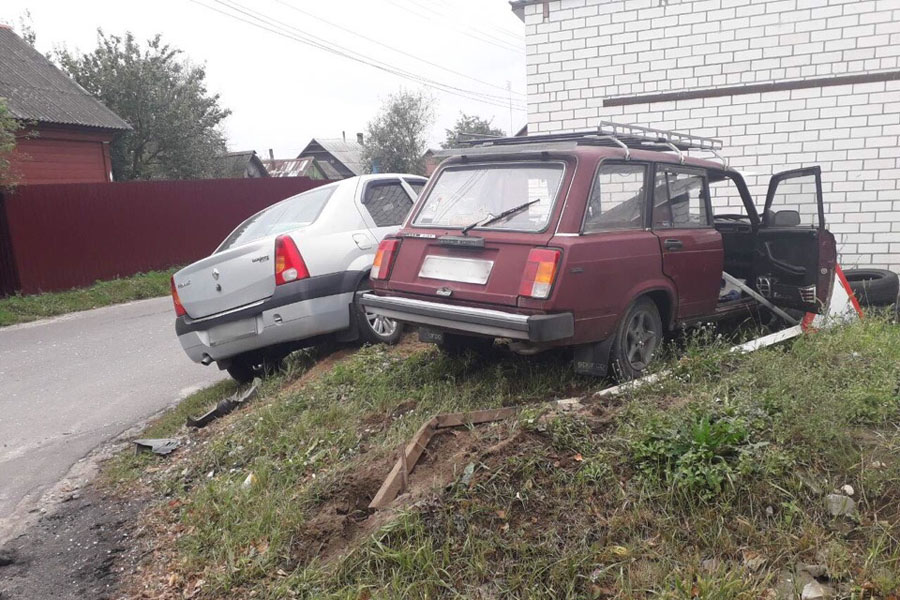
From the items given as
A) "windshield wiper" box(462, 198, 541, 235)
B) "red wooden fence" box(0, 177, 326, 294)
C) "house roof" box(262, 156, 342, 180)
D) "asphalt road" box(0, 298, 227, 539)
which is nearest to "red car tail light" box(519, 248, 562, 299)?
"windshield wiper" box(462, 198, 541, 235)

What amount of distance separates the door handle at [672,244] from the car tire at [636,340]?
1.31 feet

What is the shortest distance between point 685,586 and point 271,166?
60.0 meters

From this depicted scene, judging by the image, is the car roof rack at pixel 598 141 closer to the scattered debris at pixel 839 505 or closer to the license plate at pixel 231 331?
the license plate at pixel 231 331

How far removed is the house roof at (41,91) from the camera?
19344 millimetres

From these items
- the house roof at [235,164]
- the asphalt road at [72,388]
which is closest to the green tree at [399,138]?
the house roof at [235,164]

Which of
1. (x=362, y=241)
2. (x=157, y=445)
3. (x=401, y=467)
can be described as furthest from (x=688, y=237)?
(x=157, y=445)

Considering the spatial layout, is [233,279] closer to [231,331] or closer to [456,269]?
[231,331]

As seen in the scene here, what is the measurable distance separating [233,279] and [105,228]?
35.0ft

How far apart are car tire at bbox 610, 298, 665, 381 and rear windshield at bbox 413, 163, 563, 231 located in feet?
3.04

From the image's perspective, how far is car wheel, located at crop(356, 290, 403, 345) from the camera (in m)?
6.19

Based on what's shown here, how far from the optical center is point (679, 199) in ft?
17.7

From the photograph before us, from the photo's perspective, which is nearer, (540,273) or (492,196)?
(540,273)

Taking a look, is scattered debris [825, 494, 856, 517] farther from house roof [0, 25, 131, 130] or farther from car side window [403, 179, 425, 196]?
house roof [0, 25, 131, 130]

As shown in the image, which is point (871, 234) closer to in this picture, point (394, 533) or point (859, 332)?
point (859, 332)
